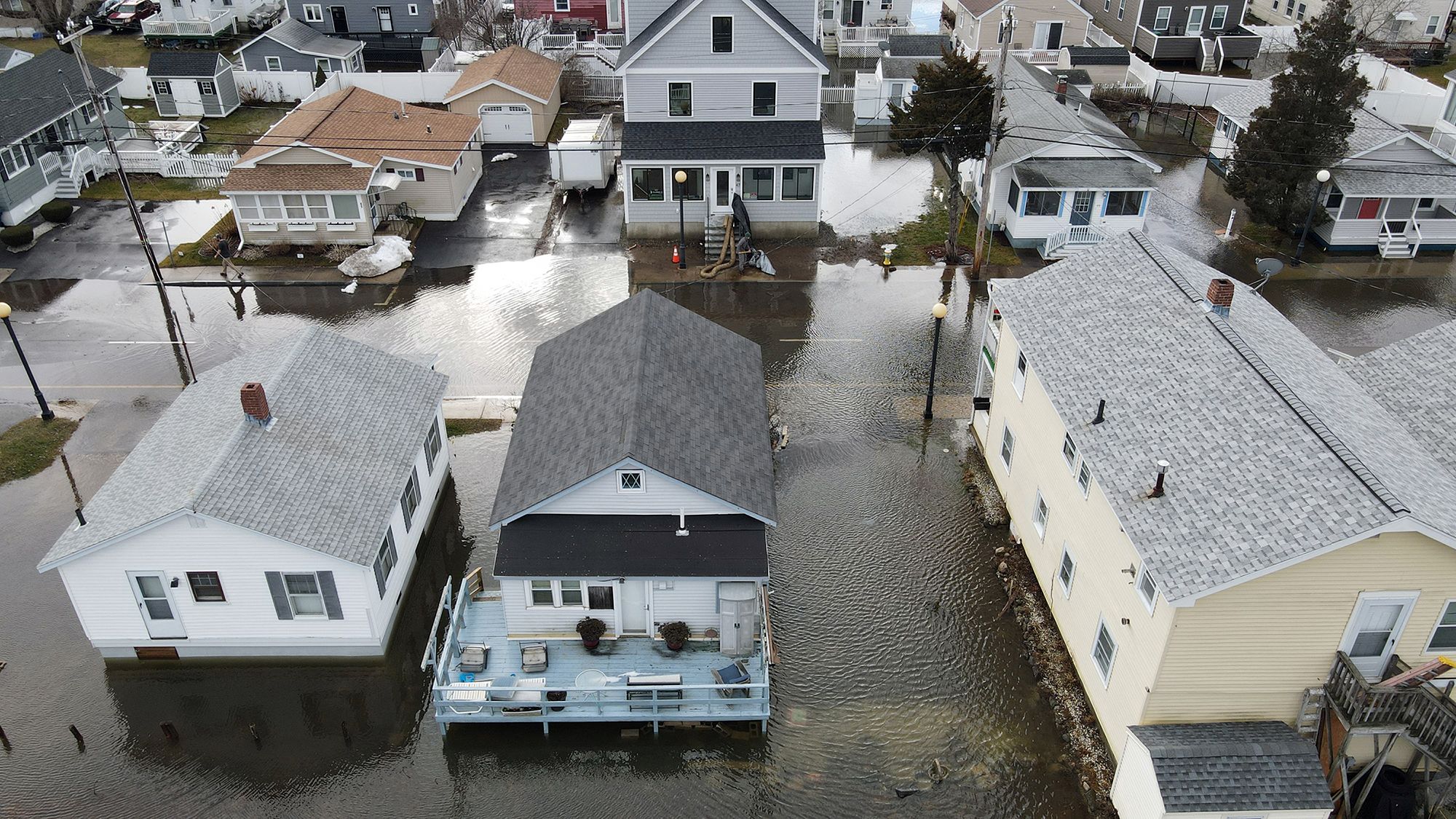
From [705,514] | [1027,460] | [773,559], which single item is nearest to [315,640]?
[705,514]

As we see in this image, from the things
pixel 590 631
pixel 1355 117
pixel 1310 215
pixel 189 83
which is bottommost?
pixel 590 631

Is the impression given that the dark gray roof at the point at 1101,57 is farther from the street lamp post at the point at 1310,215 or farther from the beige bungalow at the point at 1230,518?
the beige bungalow at the point at 1230,518

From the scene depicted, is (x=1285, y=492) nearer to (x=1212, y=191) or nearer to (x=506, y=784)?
(x=506, y=784)

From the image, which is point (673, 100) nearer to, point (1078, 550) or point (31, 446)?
point (31, 446)

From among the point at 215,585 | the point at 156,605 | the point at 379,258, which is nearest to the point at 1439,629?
the point at 215,585

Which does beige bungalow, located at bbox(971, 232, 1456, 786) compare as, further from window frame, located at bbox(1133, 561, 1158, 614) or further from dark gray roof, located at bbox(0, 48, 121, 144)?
dark gray roof, located at bbox(0, 48, 121, 144)

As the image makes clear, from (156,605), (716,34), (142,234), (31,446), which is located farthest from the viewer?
(716,34)

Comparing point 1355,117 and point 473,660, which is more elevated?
point 1355,117
